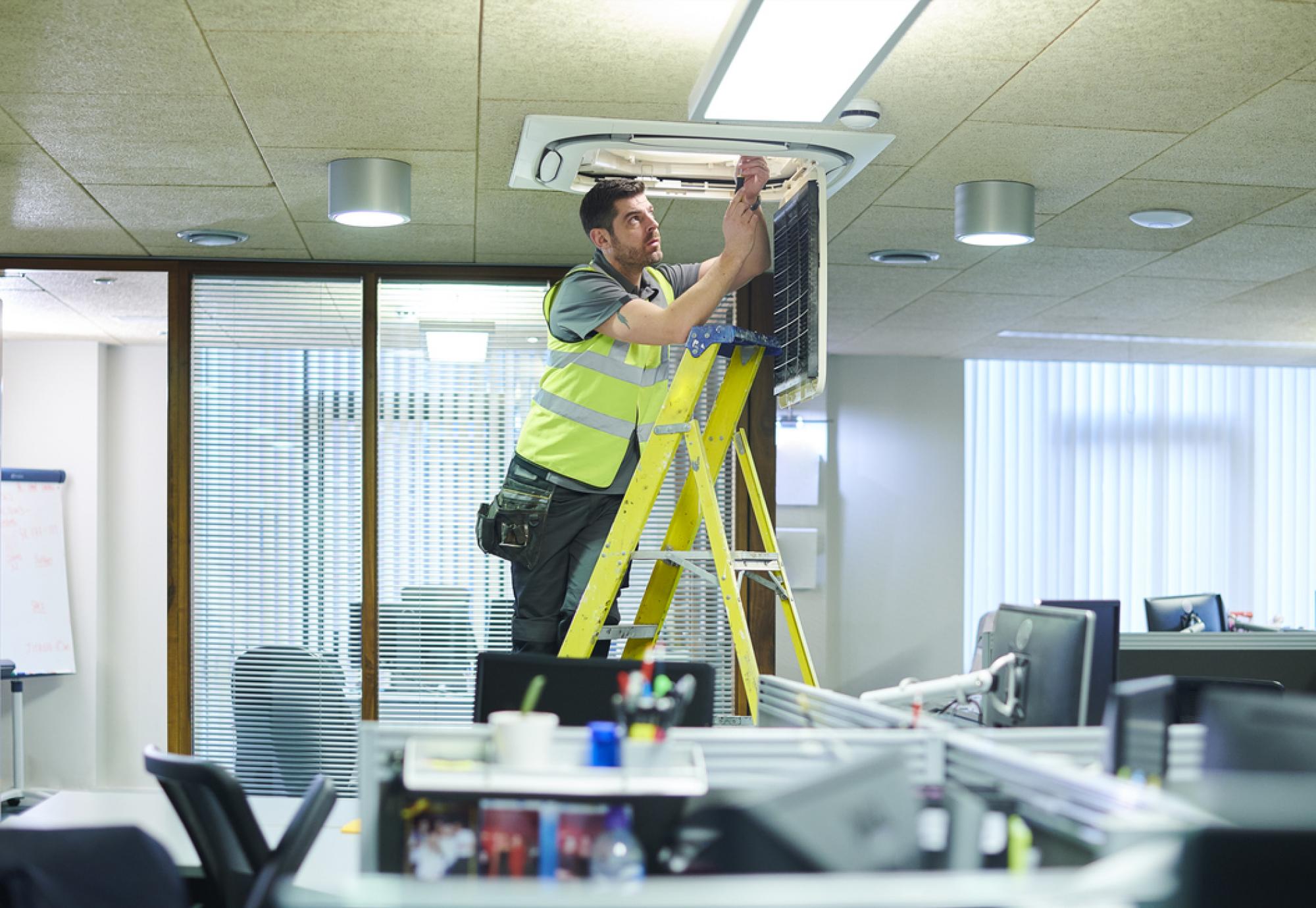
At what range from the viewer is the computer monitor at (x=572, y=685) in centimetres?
224

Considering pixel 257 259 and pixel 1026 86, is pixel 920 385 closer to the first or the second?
pixel 257 259

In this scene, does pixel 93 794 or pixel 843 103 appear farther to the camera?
pixel 93 794

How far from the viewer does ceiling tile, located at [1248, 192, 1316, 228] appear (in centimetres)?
416

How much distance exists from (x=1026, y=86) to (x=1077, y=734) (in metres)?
1.81

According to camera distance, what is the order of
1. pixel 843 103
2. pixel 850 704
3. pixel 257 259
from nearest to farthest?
pixel 850 704
pixel 843 103
pixel 257 259

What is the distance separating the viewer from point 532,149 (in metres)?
3.43

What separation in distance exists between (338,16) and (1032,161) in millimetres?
2078

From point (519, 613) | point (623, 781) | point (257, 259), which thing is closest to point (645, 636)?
point (519, 613)

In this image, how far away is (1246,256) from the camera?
16.6ft

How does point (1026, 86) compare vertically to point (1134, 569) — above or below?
above

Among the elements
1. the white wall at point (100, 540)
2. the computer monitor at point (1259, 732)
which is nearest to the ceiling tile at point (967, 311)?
the white wall at point (100, 540)

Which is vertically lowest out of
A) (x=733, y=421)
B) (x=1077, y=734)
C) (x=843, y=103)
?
(x=1077, y=734)

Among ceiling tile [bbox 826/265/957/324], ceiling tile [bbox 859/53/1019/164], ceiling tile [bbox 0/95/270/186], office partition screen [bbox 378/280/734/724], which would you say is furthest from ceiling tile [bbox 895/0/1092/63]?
office partition screen [bbox 378/280/734/724]

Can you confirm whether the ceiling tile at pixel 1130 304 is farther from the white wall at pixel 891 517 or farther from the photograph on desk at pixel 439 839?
the photograph on desk at pixel 439 839
